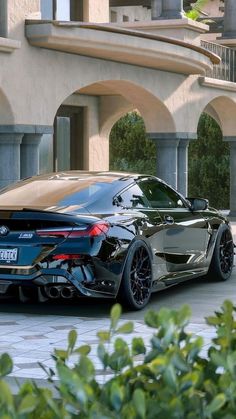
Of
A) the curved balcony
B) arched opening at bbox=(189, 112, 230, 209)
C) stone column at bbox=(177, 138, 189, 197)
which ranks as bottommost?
arched opening at bbox=(189, 112, 230, 209)

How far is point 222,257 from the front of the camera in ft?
44.4

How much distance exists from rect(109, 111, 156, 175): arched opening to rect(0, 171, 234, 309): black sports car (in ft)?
96.8

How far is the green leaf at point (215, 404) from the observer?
2.87 meters

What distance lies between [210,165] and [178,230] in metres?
29.2

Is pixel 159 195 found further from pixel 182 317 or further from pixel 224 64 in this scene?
pixel 224 64

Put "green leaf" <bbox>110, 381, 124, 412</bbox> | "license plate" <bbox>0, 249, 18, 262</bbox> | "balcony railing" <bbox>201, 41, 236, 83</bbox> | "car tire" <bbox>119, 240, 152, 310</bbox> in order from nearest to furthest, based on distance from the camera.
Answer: "green leaf" <bbox>110, 381, 124, 412</bbox> < "license plate" <bbox>0, 249, 18, 262</bbox> < "car tire" <bbox>119, 240, 152, 310</bbox> < "balcony railing" <bbox>201, 41, 236, 83</bbox>

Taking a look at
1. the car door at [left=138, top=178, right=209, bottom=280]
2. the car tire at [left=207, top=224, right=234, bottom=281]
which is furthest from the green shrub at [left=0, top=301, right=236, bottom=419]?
the car tire at [left=207, top=224, right=234, bottom=281]

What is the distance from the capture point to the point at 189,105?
23578 mm

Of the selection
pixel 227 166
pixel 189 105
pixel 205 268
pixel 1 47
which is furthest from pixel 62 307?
pixel 227 166

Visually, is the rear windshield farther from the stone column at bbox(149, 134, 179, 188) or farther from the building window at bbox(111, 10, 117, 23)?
the building window at bbox(111, 10, 117, 23)

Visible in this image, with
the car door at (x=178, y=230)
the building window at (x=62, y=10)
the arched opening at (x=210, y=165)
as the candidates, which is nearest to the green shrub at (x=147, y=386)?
the car door at (x=178, y=230)

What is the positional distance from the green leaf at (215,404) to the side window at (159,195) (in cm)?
895

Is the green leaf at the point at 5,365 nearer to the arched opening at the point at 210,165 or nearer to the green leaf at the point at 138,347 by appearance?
the green leaf at the point at 138,347

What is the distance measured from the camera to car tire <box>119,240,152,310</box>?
10.6 m
